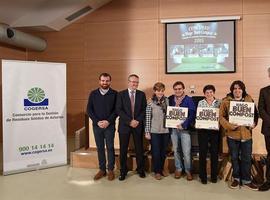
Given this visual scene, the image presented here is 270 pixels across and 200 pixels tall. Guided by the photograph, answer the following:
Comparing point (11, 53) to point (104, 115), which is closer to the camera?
point (104, 115)

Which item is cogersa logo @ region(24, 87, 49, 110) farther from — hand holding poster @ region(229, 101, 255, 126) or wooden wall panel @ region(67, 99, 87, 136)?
hand holding poster @ region(229, 101, 255, 126)

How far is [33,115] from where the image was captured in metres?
4.74

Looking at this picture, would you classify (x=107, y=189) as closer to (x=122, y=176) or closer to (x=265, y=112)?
(x=122, y=176)

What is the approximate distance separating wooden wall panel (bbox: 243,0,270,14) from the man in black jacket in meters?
3.87

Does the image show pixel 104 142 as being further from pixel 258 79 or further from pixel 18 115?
pixel 258 79

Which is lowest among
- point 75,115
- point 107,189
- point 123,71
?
point 107,189

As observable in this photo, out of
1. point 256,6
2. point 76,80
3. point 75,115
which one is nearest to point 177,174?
point 75,115

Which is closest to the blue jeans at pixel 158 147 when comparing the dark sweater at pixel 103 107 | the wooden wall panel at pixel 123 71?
the dark sweater at pixel 103 107

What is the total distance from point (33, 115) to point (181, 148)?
2241 millimetres

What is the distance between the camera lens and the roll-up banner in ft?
15.0

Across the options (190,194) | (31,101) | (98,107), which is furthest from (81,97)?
(190,194)

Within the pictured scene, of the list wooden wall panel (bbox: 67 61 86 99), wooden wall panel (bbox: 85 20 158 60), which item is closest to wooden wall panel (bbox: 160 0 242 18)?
wooden wall panel (bbox: 85 20 158 60)

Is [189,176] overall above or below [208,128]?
below

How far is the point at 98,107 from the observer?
4316mm
